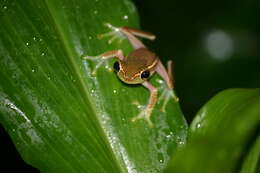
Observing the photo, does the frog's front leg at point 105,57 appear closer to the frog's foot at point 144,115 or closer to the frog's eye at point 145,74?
the frog's eye at point 145,74

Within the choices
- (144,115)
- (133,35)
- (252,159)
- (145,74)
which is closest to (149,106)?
(144,115)

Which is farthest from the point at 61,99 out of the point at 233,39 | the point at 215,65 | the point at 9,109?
the point at 233,39

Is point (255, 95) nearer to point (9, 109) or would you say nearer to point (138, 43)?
point (9, 109)

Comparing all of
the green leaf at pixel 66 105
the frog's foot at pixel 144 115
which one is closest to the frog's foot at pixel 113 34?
the green leaf at pixel 66 105

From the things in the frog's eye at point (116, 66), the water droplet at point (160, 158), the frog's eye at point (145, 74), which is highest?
the frog's eye at point (116, 66)

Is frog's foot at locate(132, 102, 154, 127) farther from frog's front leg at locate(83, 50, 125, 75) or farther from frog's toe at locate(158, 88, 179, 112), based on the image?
frog's front leg at locate(83, 50, 125, 75)

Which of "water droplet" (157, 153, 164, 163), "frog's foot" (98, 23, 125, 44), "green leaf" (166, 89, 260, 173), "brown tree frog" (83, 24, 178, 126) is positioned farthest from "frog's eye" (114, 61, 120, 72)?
"green leaf" (166, 89, 260, 173)
